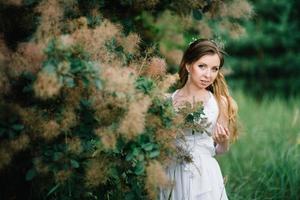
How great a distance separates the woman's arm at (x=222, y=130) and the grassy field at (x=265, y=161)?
0.89ft

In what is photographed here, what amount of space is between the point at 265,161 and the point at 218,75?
5.03 ft

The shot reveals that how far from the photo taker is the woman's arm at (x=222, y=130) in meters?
3.13

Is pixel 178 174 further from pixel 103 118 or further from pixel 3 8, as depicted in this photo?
pixel 3 8

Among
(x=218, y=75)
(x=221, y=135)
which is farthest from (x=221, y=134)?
(x=218, y=75)

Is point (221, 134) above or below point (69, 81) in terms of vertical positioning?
below

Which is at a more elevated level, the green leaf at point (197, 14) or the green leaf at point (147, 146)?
the green leaf at point (197, 14)

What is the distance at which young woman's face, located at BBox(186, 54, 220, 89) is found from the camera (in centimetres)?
326

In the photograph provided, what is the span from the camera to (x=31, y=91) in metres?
2.68

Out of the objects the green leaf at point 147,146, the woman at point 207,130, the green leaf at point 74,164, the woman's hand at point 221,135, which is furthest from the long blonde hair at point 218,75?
the green leaf at point 74,164

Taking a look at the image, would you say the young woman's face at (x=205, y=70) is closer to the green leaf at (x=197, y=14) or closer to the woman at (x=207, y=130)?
the woman at (x=207, y=130)

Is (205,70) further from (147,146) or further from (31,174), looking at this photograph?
A: (31,174)

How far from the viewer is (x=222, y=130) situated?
10.2 ft

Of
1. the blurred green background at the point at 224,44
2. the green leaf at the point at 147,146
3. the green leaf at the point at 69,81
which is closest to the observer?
the green leaf at the point at 69,81

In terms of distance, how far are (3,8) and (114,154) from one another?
3.31ft
